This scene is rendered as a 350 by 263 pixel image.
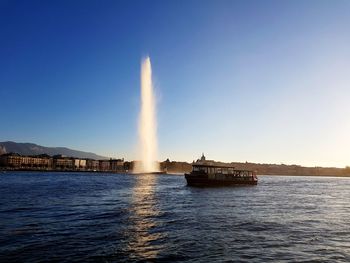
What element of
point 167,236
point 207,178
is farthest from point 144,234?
point 207,178

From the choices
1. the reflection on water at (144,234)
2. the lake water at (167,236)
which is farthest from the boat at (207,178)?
the reflection on water at (144,234)

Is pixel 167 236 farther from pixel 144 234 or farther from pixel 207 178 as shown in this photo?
pixel 207 178

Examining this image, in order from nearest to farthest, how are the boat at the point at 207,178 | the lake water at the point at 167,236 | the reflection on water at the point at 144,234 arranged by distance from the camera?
the lake water at the point at 167,236 → the reflection on water at the point at 144,234 → the boat at the point at 207,178

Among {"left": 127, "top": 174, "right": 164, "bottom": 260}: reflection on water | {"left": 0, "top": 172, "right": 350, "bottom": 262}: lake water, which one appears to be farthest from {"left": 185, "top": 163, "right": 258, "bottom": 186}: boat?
{"left": 127, "top": 174, "right": 164, "bottom": 260}: reflection on water

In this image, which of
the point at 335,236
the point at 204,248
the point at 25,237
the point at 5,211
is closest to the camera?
the point at 204,248

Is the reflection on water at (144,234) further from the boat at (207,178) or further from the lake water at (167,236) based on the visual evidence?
the boat at (207,178)

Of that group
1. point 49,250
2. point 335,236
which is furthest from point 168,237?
point 335,236

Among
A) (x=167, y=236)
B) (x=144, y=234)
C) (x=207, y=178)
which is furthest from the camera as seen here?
(x=207, y=178)

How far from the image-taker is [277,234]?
27.8 metres

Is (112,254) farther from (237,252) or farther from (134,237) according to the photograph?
(237,252)

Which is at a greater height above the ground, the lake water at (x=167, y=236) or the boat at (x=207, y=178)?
the boat at (x=207, y=178)

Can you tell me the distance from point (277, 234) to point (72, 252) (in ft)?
48.7

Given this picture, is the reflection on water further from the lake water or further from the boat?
the boat

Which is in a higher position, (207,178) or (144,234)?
(207,178)
